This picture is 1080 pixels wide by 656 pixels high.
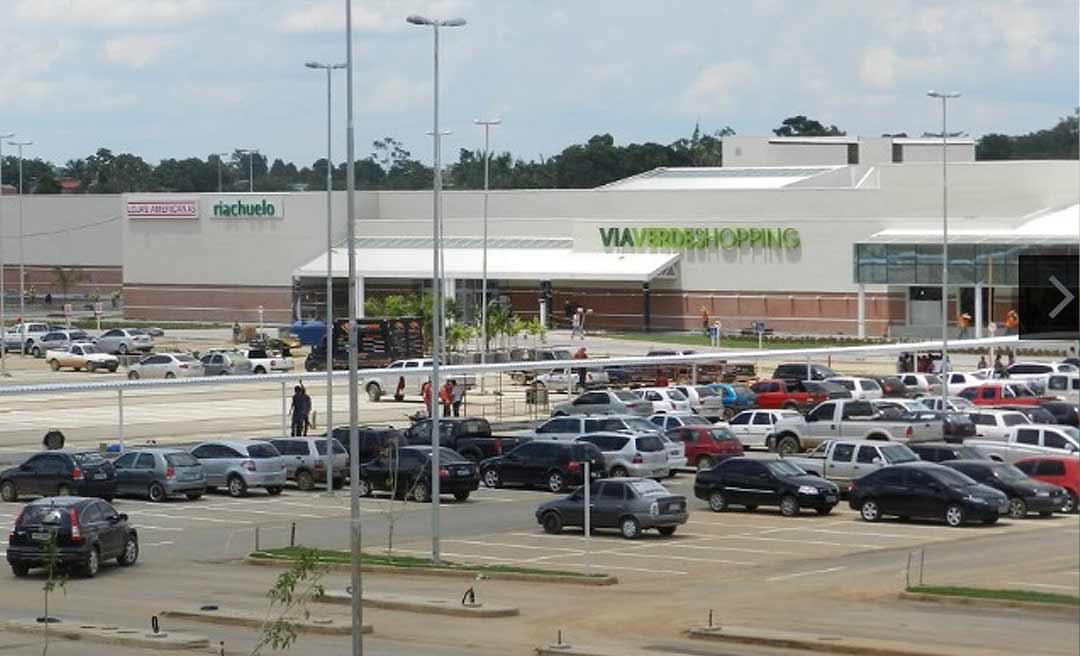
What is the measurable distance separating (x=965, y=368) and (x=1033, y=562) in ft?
161

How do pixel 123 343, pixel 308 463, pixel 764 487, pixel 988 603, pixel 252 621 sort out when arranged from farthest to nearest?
pixel 123 343
pixel 308 463
pixel 764 487
pixel 988 603
pixel 252 621

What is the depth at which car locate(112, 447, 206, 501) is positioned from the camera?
50938 millimetres

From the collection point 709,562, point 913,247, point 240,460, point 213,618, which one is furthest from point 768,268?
point 213,618

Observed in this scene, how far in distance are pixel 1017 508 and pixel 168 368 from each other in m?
52.9

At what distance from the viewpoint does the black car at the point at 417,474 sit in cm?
5031

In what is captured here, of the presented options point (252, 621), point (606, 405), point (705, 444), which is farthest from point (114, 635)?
point (606, 405)

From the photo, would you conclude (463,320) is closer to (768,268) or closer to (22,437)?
(768,268)

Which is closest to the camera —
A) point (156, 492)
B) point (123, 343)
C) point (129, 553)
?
point (129, 553)

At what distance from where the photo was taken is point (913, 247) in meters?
102

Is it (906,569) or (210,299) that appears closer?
(906,569)

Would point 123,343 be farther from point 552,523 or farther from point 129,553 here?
point 129,553

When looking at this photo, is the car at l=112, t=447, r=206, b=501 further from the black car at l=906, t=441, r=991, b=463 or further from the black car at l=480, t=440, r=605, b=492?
the black car at l=906, t=441, r=991, b=463

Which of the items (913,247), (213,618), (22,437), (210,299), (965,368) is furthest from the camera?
(210,299)

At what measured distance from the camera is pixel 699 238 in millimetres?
113062
